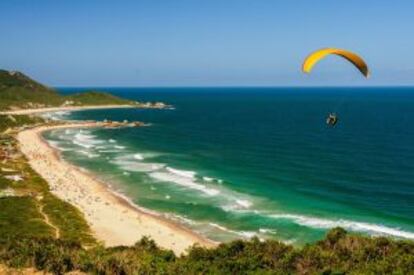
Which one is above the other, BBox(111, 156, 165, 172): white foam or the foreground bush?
the foreground bush

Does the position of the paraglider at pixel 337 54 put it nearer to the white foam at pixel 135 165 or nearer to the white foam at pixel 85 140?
the white foam at pixel 135 165

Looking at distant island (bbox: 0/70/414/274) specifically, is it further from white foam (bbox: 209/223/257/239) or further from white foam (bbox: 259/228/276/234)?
white foam (bbox: 259/228/276/234)

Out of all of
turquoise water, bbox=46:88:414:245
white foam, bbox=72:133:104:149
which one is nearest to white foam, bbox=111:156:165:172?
turquoise water, bbox=46:88:414:245

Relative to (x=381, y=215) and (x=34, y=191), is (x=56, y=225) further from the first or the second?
(x=381, y=215)

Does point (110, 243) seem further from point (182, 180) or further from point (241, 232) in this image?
Answer: point (182, 180)

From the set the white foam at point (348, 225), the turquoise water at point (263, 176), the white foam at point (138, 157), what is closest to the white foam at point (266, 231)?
the turquoise water at point (263, 176)

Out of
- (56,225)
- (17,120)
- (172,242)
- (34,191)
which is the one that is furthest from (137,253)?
(17,120)

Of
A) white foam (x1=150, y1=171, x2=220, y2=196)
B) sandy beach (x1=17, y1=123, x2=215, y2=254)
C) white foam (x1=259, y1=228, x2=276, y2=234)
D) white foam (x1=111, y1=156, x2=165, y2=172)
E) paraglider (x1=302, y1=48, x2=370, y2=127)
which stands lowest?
sandy beach (x1=17, y1=123, x2=215, y2=254)
